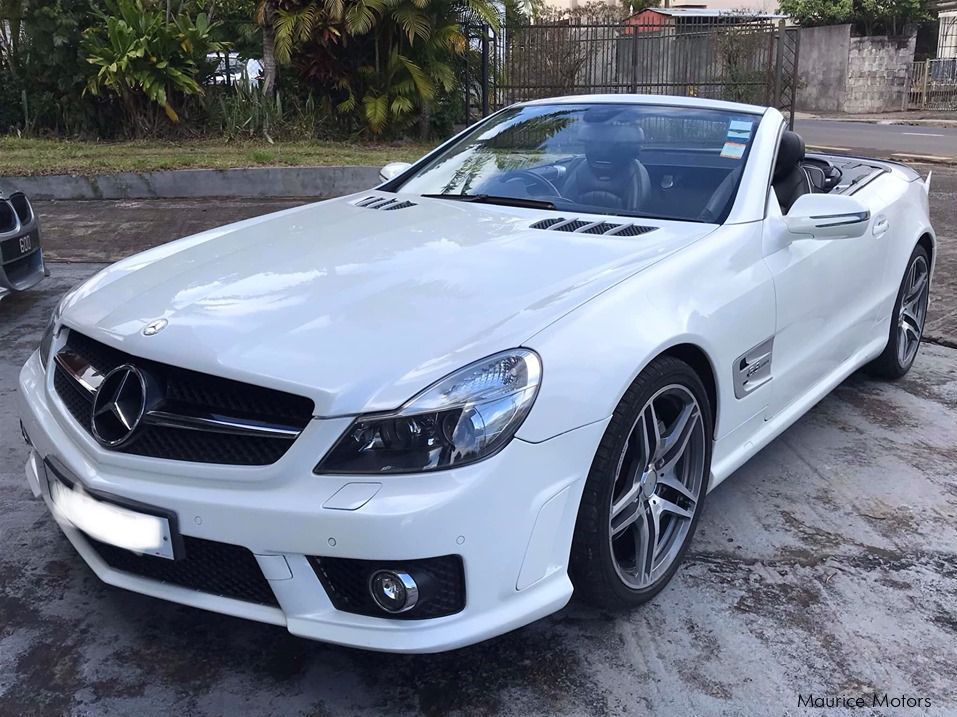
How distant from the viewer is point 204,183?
985 cm

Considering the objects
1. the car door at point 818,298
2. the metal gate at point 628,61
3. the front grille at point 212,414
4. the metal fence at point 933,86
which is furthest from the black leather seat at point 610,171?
the metal fence at point 933,86

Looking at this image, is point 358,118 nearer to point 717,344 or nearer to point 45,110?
point 45,110

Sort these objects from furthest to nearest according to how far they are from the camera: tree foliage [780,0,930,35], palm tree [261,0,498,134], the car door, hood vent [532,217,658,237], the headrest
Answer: tree foliage [780,0,930,35]
palm tree [261,0,498,134]
the headrest
the car door
hood vent [532,217,658,237]

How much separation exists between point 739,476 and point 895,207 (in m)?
1.60

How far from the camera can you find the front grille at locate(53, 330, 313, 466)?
2281 millimetres

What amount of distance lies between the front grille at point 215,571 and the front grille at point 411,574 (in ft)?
0.56

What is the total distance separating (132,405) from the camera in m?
2.46

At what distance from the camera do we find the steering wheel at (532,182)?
3773 mm

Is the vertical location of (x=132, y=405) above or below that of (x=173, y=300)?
below

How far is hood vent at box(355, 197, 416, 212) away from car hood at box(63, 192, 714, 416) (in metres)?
0.18

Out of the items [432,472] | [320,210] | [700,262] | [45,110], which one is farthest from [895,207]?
[45,110]

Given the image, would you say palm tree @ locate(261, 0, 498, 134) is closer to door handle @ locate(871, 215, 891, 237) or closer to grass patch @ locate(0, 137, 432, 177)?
grass patch @ locate(0, 137, 432, 177)

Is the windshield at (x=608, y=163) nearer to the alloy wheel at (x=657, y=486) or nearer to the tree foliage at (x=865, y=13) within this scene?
the alloy wheel at (x=657, y=486)

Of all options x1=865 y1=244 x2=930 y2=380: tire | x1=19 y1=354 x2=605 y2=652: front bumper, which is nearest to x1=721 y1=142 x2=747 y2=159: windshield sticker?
x1=865 y1=244 x2=930 y2=380: tire
